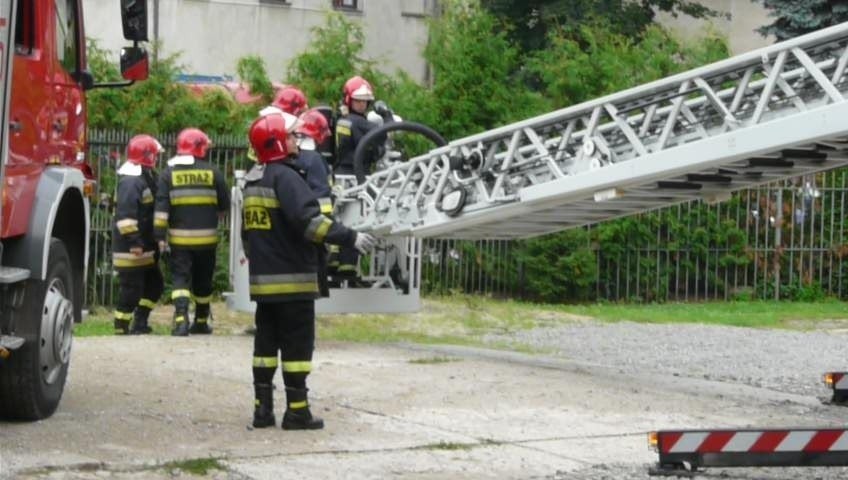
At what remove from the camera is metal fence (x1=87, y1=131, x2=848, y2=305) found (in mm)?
21453

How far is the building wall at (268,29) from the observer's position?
107 feet

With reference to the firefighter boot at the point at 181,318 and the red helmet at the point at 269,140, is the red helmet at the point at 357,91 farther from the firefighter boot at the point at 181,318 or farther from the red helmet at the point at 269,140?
the red helmet at the point at 269,140

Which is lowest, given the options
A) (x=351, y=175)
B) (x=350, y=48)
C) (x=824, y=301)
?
(x=824, y=301)

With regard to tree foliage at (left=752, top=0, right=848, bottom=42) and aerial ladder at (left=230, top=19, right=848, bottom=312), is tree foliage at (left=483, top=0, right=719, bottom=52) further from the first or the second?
aerial ladder at (left=230, top=19, right=848, bottom=312)

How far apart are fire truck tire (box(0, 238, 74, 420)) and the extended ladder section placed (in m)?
3.94

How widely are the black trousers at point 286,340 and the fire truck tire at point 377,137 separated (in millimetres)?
4825

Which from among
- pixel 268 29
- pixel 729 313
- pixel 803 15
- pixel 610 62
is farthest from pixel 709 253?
pixel 268 29

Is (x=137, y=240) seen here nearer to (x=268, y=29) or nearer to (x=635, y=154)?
(x=635, y=154)

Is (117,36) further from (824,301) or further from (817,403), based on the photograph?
(817,403)

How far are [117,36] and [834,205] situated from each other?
14081mm

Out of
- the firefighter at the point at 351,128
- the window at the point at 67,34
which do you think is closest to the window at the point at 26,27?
the window at the point at 67,34

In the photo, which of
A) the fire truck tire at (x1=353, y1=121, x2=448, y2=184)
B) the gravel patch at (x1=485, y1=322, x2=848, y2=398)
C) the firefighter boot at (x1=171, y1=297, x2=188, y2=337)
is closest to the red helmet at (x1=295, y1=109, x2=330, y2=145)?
the fire truck tire at (x1=353, y1=121, x2=448, y2=184)

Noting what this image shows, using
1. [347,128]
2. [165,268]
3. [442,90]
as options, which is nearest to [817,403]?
[347,128]

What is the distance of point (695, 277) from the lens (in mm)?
22406
